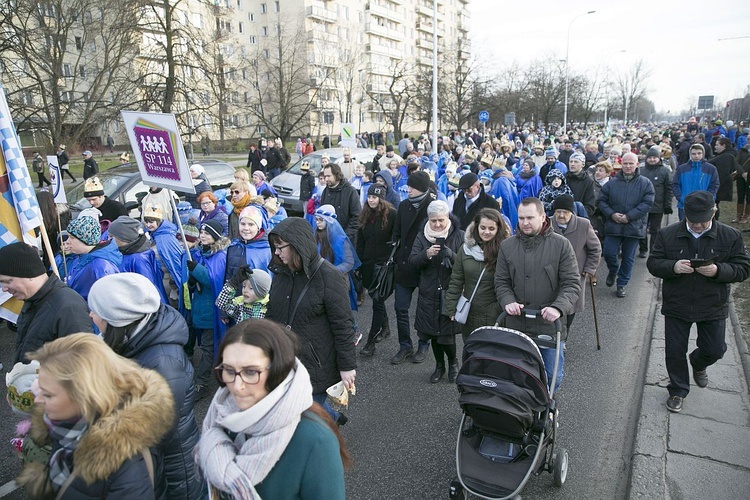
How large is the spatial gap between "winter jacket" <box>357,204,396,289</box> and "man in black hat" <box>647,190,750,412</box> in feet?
9.84

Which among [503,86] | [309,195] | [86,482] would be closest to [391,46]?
[503,86]

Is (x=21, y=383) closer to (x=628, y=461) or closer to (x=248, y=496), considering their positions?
(x=248, y=496)

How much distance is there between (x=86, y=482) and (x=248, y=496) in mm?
608

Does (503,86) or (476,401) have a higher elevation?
(503,86)

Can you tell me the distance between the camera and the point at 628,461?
157 inches

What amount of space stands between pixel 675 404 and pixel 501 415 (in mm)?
2442

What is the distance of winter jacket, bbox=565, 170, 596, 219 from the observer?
328 inches

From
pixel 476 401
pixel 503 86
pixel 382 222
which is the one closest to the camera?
pixel 476 401

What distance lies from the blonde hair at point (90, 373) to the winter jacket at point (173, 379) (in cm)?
43

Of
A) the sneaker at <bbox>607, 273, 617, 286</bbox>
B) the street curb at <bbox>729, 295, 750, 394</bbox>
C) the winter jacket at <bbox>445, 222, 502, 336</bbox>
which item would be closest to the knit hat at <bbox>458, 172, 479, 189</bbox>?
the winter jacket at <bbox>445, 222, 502, 336</bbox>

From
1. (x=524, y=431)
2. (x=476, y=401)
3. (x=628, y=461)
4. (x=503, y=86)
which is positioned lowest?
(x=628, y=461)

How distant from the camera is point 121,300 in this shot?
2.52m

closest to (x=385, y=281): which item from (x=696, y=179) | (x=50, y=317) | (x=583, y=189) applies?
(x=50, y=317)

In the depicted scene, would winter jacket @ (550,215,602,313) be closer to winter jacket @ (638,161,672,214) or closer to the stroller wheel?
the stroller wheel
